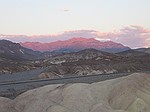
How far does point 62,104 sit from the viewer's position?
1858cm

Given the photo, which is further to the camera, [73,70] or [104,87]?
[73,70]

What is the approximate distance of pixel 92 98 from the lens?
1873 centimetres

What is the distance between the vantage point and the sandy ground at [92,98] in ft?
56.7

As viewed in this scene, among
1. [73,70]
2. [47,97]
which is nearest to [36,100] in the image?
[47,97]

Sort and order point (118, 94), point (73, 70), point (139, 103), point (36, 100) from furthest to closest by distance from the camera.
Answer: point (73, 70) < point (36, 100) < point (118, 94) < point (139, 103)

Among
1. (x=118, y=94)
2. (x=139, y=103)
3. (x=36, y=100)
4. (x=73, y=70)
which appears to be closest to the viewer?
(x=139, y=103)

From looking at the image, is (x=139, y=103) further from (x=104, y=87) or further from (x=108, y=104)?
(x=104, y=87)

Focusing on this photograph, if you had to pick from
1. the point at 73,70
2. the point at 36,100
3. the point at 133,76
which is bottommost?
the point at 73,70

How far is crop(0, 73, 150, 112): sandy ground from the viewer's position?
1728 centimetres

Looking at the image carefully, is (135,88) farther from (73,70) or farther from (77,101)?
(73,70)

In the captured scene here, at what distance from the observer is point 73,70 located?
79.9 metres

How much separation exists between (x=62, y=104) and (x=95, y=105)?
6.59 ft

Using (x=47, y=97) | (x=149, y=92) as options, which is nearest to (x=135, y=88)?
(x=149, y=92)

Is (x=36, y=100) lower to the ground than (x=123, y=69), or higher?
higher
